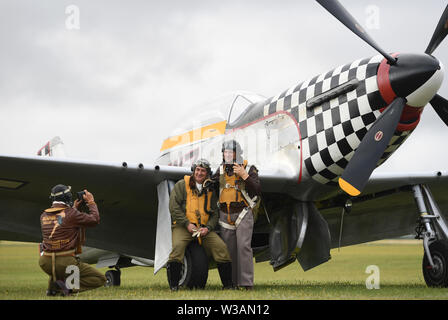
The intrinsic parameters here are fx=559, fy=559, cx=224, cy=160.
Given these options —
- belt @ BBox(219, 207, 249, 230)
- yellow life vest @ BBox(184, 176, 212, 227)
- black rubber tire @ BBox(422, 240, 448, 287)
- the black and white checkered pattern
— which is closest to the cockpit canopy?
the black and white checkered pattern

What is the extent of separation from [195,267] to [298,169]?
1.61 meters

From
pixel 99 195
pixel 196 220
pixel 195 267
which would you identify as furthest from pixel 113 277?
pixel 196 220

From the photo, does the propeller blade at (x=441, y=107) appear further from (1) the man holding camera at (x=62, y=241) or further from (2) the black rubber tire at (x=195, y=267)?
(1) the man holding camera at (x=62, y=241)

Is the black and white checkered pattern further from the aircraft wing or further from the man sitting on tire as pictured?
the aircraft wing

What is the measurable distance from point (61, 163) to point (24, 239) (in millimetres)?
2405

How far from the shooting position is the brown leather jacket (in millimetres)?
5332

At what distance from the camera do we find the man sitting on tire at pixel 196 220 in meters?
6.00

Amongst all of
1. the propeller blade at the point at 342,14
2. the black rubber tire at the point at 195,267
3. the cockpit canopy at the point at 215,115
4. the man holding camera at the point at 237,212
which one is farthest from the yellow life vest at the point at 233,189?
the propeller blade at the point at 342,14

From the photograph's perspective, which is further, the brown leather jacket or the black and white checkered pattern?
the black and white checkered pattern

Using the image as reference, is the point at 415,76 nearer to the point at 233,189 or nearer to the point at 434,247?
the point at 434,247

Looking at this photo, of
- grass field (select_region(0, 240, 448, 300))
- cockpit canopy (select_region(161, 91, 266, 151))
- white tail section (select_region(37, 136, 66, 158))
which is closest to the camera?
grass field (select_region(0, 240, 448, 300))

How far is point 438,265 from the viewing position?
6.20 metres

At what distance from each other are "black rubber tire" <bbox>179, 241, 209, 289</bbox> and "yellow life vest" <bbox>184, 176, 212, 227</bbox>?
13.8 inches
